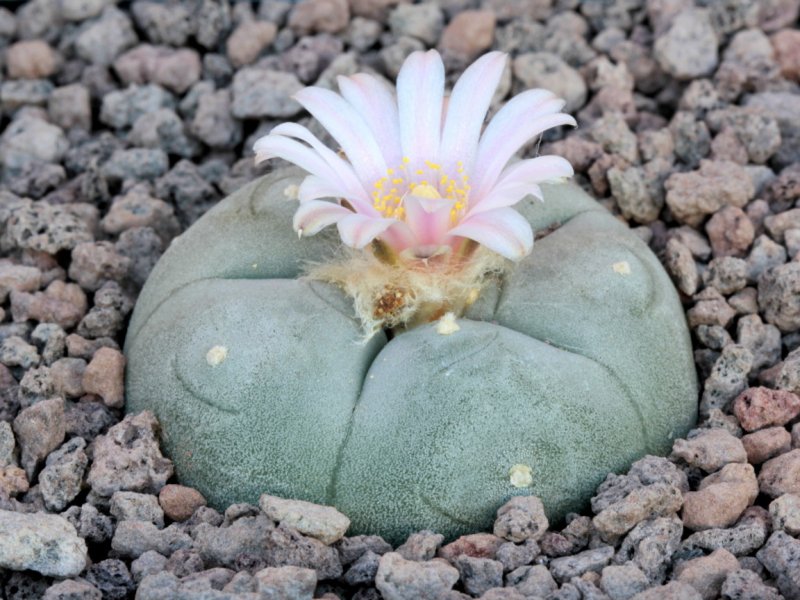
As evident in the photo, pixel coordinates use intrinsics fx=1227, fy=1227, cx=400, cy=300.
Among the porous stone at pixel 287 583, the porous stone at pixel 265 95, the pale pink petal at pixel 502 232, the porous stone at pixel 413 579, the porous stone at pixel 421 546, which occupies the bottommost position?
the porous stone at pixel 421 546

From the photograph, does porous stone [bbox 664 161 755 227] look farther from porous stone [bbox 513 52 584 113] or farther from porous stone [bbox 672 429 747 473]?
porous stone [bbox 672 429 747 473]

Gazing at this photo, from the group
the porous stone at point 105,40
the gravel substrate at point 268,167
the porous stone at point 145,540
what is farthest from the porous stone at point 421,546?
the porous stone at point 105,40

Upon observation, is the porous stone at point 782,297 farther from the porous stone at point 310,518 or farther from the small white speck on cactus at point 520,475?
the porous stone at point 310,518

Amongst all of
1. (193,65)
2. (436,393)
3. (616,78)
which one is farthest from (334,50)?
(436,393)

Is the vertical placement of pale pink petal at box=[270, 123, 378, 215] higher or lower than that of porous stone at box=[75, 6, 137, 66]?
higher

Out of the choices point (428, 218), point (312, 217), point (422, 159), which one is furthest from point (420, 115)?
point (312, 217)

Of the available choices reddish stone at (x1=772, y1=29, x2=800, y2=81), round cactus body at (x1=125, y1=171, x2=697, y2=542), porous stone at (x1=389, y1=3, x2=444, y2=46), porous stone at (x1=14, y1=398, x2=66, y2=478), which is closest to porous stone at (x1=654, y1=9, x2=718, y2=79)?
reddish stone at (x1=772, y1=29, x2=800, y2=81)

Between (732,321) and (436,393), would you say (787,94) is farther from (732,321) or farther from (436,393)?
(436,393)
